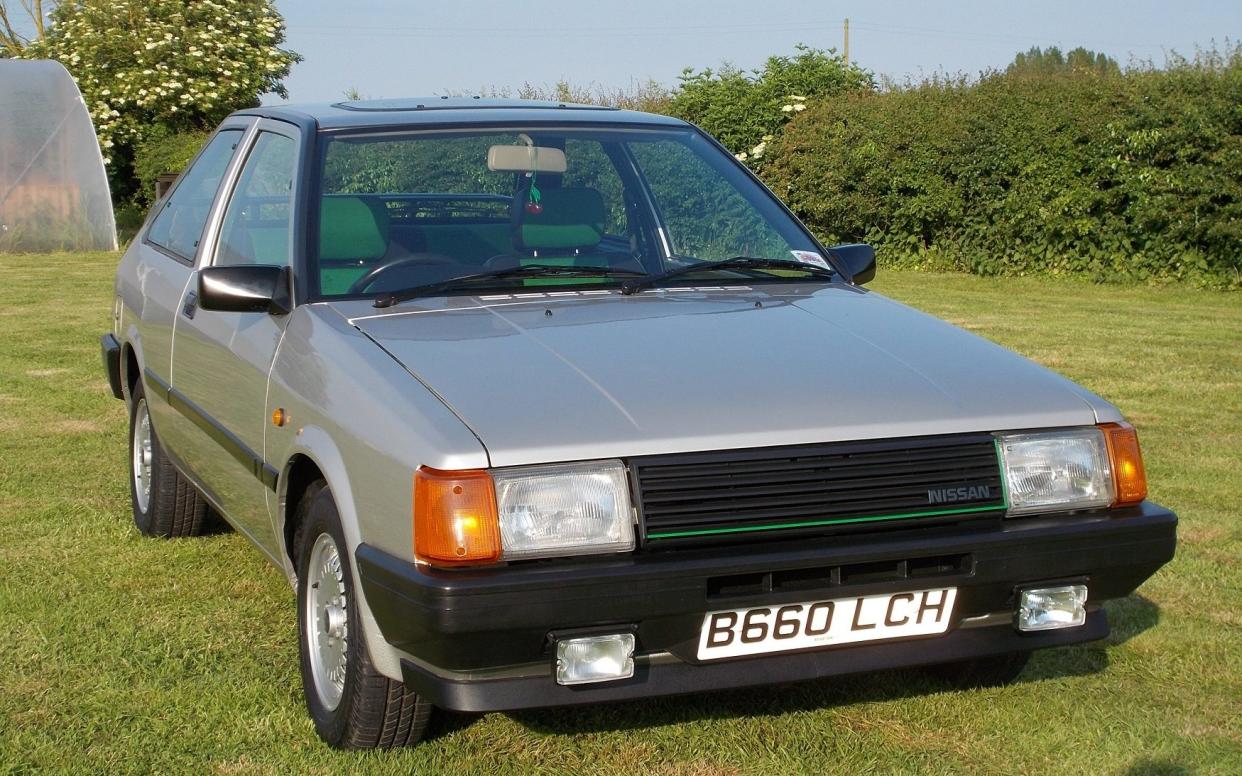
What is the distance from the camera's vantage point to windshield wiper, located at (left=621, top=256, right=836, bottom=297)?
4297 millimetres

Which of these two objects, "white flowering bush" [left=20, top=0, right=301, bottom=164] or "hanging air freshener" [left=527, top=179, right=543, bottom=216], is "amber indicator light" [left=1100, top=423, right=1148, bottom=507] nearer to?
"hanging air freshener" [left=527, top=179, right=543, bottom=216]

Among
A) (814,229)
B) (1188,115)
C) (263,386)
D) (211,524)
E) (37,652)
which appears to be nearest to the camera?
(263,386)

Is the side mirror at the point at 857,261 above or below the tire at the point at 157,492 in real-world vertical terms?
above

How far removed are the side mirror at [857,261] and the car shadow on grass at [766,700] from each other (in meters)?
1.29

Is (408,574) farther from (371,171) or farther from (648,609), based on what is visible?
(371,171)

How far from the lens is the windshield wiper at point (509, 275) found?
4125mm

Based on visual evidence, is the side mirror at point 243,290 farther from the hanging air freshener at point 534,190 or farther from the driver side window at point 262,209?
the hanging air freshener at point 534,190

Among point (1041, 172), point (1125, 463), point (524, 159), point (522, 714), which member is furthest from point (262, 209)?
point (1041, 172)

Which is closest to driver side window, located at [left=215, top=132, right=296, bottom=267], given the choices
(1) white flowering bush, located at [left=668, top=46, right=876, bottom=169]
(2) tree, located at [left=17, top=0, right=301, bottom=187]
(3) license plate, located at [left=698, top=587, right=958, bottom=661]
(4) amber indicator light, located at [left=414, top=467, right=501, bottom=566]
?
(4) amber indicator light, located at [left=414, top=467, right=501, bottom=566]

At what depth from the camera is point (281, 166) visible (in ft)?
15.5

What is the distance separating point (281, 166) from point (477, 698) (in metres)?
2.20

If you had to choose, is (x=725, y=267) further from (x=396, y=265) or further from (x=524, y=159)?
(x=396, y=265)

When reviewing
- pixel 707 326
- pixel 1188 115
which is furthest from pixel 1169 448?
pixel 1188 115

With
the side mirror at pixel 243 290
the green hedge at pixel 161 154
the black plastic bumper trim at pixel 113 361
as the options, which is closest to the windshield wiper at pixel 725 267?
the side mirror at pixel 243 290
